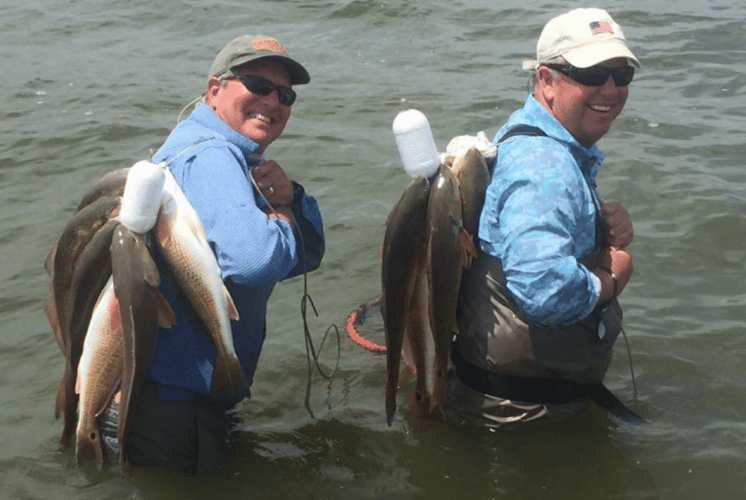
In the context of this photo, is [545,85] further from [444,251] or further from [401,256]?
[401,256]

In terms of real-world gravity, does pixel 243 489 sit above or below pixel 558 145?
below

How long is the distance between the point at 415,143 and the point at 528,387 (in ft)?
4.70

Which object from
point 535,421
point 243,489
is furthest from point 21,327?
point 535,421

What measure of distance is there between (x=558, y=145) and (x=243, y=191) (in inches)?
58.1

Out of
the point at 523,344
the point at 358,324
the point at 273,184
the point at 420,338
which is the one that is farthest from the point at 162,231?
the point at 358,324

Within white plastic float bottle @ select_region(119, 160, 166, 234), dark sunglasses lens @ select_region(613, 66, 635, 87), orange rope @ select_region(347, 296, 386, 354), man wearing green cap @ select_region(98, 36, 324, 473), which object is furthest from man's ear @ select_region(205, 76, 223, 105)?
orange rope @ select_region(347, 296, 386, 354)

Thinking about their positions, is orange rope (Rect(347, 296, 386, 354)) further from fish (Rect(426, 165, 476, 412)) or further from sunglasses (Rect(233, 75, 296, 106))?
sunglasses (Rect(233, 75, 296, 106))

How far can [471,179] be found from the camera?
455cm

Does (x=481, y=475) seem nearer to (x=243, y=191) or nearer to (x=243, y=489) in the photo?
(x=243, y=489)

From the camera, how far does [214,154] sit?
452cm

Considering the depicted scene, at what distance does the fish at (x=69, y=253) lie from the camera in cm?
450

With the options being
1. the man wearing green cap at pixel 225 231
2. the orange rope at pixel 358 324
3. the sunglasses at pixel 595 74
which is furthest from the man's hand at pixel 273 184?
the orange rope at pixel 358 324

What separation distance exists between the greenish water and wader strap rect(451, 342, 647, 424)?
0.42m

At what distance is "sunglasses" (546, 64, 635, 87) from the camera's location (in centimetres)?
463
